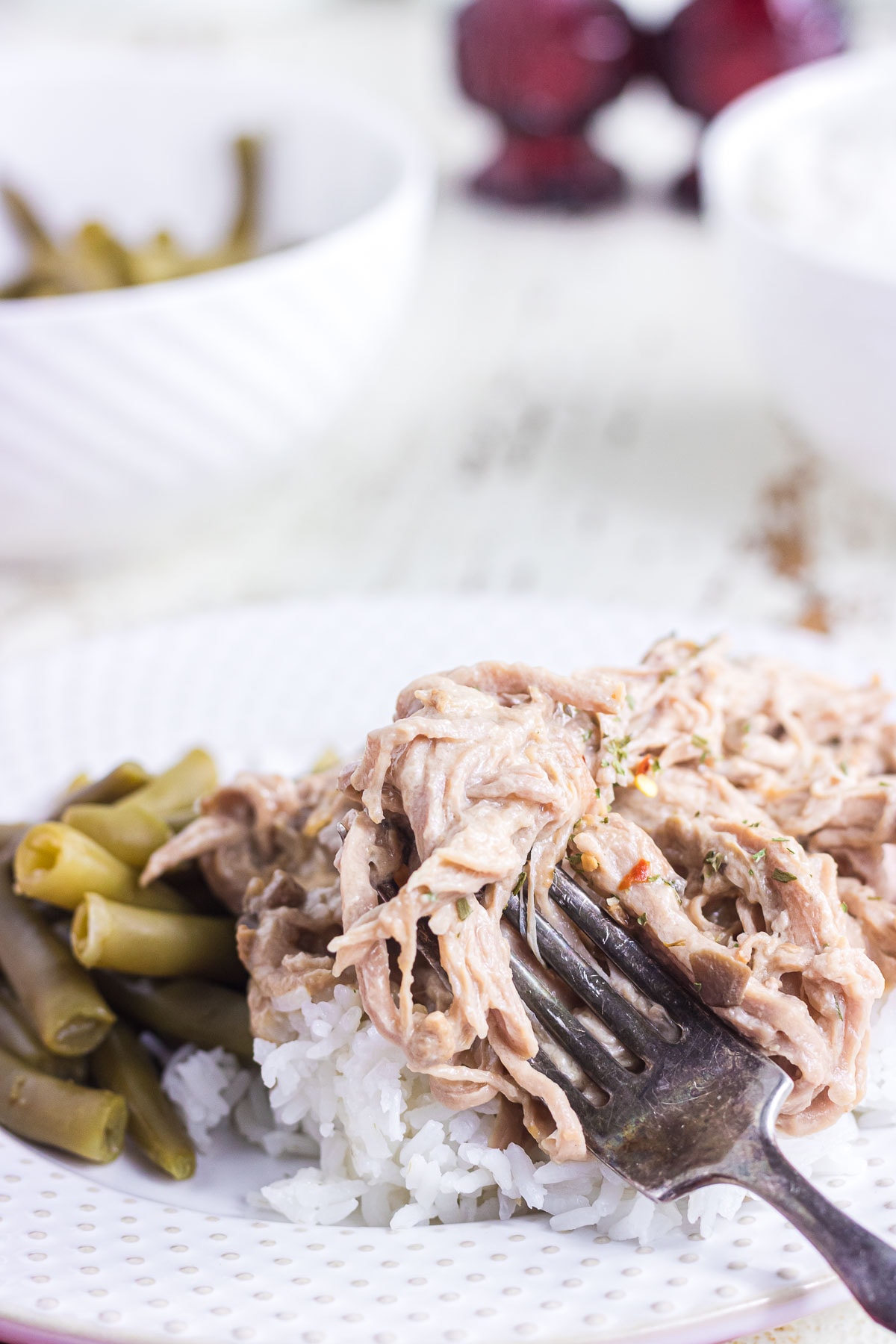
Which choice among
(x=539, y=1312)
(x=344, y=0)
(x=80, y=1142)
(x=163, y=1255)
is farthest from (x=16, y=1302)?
(x=344, y=0)

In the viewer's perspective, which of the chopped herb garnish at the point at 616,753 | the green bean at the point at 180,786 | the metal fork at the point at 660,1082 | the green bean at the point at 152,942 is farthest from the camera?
the green bean at the point at 180,786

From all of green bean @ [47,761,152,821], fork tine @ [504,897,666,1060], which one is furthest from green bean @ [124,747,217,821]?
fork tine @ [504,897,666,1060]

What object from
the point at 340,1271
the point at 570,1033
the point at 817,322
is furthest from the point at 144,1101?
the point at 817,322

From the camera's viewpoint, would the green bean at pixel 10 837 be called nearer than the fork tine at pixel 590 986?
No

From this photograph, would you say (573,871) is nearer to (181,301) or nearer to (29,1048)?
(29,1048)

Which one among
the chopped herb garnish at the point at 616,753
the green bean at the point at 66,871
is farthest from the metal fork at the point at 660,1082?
the green bean at the point at 66,871

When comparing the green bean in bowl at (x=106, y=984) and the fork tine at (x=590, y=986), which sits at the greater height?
the fork tine at (x=590, y=986)

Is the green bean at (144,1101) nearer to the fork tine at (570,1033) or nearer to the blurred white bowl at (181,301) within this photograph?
the fork tine at (570,1033)
